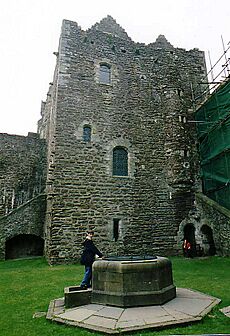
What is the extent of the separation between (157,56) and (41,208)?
12173mm

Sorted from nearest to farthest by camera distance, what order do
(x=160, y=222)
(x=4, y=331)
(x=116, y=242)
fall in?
(x=4, y=331) → (x=116, y=242) → (x=160, y=222)

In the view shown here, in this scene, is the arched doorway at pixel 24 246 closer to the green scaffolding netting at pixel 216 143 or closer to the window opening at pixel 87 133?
the window opening at pixel 87 133

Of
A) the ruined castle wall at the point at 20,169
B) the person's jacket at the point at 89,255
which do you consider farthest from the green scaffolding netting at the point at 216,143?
the ruined castle wall at the point at 20,169

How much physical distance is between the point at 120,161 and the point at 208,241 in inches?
254

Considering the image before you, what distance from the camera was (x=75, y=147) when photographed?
13.7 metres

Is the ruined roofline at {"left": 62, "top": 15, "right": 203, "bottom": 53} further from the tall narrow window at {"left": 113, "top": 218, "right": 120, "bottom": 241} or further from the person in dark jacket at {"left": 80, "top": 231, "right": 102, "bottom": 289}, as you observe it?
the person in dark jacket at {"left": 80, "top": 231, "right": 102, "bottom": 289}

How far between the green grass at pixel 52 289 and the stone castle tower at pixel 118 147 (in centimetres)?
186

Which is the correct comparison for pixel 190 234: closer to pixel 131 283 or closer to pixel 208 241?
pixel 208 241

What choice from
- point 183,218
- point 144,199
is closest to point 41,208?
point 144,199

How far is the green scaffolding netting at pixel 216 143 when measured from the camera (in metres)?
13.9

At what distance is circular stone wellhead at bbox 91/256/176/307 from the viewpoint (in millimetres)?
5461

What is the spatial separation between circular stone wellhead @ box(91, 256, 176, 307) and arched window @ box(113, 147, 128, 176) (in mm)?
8643

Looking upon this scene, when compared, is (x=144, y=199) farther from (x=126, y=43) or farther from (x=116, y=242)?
(x=126, y=43)

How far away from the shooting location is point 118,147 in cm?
1467
